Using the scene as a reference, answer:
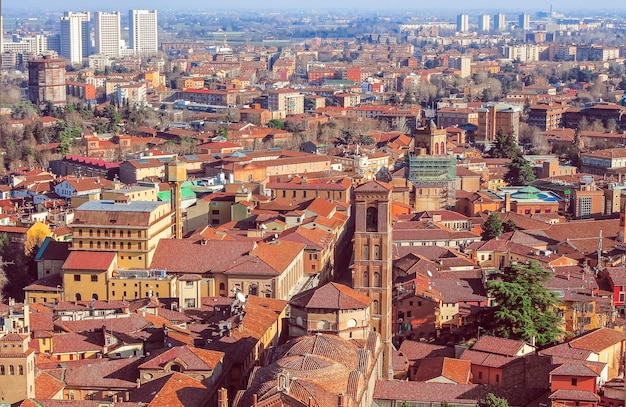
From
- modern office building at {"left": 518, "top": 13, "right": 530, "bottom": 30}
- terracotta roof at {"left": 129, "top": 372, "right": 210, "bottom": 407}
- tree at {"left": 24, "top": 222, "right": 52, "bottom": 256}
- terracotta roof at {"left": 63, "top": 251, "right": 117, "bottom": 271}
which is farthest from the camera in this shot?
modern office building at {"left": 518, "top": 13, "right": 530, "bottom": 30}

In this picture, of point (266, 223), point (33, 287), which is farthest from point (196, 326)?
point (266, 223)

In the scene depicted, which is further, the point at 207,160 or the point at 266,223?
the point at 207,160

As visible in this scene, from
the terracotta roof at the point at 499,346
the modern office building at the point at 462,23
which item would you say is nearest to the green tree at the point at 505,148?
the terracotta roof at the point at 499,346

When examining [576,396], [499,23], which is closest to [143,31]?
[499,23]

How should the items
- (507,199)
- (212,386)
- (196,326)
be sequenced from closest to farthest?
(212,386)
(196,326)
(507,199)

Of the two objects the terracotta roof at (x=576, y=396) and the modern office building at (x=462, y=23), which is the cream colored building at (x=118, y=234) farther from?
the modern office building at (x=462, y=23)

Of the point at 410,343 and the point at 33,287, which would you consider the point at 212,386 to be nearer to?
the point at 410,343

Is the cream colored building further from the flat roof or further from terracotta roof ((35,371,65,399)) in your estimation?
terracotta roof ((35,371,65,399))

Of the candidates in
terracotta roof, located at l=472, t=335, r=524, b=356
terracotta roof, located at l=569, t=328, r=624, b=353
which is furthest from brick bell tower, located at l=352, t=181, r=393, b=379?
terracotta roof, located at l=569, t=328, r=624, b=353
